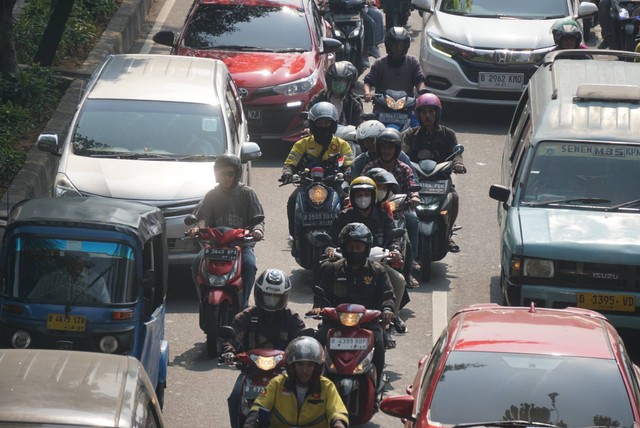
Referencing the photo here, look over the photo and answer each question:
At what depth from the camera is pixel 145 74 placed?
677 inches

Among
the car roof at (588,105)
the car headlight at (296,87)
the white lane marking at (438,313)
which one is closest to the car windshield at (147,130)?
the white lane marking at (438,313)

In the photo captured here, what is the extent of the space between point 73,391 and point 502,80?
14.3 m

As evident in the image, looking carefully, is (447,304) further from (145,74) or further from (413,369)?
(145,74)

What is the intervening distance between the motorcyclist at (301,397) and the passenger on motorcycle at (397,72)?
9.14 meters

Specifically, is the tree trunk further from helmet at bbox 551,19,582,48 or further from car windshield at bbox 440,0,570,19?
helmet at bbox 551,19,582,48

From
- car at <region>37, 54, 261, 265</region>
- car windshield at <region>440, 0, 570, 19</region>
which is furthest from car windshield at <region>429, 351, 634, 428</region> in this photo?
car windshield at <region>440, 0, 570, 19</region>

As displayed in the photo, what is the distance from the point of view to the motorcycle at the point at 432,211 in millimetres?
16016

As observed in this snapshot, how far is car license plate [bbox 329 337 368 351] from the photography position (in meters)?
11.7

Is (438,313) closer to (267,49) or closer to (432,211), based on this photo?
(432,211)

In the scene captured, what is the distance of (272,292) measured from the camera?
11602mm

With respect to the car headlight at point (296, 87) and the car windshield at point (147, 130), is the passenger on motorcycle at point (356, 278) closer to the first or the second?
the car windshield at point (147, 130)

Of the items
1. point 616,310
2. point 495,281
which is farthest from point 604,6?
point 616,310

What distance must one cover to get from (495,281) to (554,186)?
2052mm

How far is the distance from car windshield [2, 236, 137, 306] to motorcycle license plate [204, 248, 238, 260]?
1.81 meters
